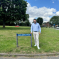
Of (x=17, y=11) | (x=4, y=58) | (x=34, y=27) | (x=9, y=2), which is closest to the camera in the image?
(x=4, y=58)

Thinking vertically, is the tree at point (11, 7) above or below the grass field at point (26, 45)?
above

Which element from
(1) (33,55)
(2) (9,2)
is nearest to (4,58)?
(1) (33,55)

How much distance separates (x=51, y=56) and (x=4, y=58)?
2.36m

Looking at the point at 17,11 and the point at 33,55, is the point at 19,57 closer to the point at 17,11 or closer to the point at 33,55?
the point at 33,55

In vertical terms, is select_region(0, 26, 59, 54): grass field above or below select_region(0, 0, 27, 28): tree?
below

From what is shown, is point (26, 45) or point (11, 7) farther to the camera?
point (11, 7)

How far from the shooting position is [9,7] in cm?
2200

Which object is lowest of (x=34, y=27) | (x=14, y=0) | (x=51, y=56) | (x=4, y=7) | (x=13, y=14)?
(x=51, y=56)

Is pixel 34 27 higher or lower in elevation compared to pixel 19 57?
higher

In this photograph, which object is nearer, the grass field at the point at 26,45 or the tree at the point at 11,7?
the grass field at the point at 26,45

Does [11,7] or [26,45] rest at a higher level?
[11,7]

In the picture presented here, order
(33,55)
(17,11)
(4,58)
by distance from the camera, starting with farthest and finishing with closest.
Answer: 1. (17,11)
2. (33,55)
3. (4,58)

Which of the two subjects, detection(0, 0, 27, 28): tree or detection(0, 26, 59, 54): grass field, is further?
detection(0, 0, 27, 28): tree

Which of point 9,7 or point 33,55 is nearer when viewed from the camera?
point 33,55
